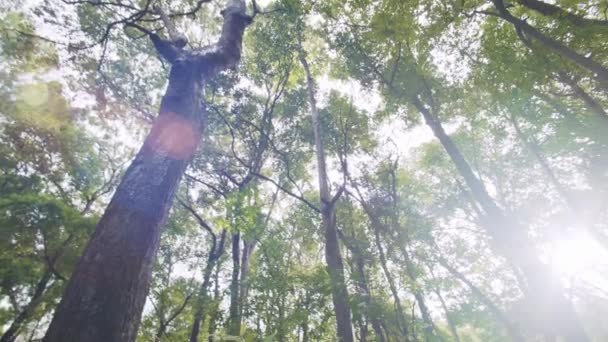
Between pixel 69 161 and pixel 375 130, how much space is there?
1222 centimetres

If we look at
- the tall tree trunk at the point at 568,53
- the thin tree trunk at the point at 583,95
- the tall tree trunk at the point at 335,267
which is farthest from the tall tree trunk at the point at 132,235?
the thin tree trunk at the point at 583,95

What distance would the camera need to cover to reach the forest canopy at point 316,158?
5.27 meters

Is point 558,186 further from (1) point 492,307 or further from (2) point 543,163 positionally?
(1) point 492,307

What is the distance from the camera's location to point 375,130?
36.3 feet

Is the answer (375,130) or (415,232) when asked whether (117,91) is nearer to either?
(375,130)

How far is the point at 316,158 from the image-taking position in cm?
984

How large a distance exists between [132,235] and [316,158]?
8588mm

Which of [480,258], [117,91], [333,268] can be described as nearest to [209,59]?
[333,268]

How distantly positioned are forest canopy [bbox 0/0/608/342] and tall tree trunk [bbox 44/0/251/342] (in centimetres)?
2

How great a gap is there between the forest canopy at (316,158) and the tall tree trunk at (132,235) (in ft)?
0.07

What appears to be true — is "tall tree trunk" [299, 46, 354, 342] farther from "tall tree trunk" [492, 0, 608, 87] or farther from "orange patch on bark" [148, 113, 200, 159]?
"tall tree trunk" [492, 0, 608, 87]

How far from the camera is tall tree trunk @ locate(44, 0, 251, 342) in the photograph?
1094 mm

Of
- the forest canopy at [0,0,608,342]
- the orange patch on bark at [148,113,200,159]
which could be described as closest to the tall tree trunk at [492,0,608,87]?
the forest canopy at [0,0,608,342]

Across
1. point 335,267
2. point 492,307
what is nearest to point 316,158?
point 335,267
